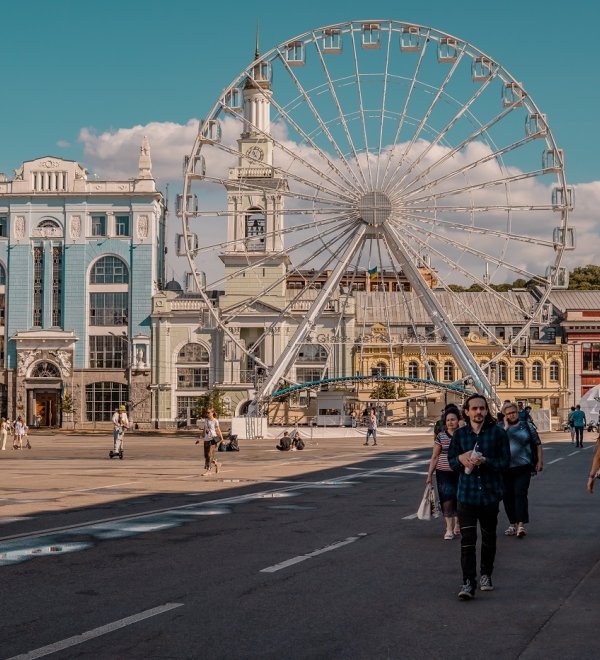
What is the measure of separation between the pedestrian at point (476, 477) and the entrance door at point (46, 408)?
82.1 metres

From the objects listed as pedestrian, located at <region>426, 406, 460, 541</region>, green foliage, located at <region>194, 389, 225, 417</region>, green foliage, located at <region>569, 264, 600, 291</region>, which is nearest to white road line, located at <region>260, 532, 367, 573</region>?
pedestrian, located at <region>426, 406, 460, 541</region>

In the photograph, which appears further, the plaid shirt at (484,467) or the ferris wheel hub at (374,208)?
the ferris wheel hub at (374,208)

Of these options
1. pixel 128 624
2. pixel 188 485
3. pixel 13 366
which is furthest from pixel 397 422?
pixel 128 624

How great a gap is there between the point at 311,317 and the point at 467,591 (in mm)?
50824

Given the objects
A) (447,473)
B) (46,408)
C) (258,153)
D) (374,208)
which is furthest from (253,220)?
(447,473)

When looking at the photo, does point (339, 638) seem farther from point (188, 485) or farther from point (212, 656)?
point (188, 485)

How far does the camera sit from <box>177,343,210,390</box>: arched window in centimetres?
9062

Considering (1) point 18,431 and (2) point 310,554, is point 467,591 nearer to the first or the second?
(2) point 310,554

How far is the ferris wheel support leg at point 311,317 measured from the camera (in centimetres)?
5762

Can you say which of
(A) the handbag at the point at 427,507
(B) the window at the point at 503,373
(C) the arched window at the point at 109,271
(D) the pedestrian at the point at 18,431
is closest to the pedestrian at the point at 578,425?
(D) the pedestrian at the point at 18,431

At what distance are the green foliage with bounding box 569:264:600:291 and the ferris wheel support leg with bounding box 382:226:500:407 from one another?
72.5 metres

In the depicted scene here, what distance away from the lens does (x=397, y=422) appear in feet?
281

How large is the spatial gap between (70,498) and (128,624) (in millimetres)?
12849

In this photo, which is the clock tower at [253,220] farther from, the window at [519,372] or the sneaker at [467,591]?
the sneaker at [467,591]
